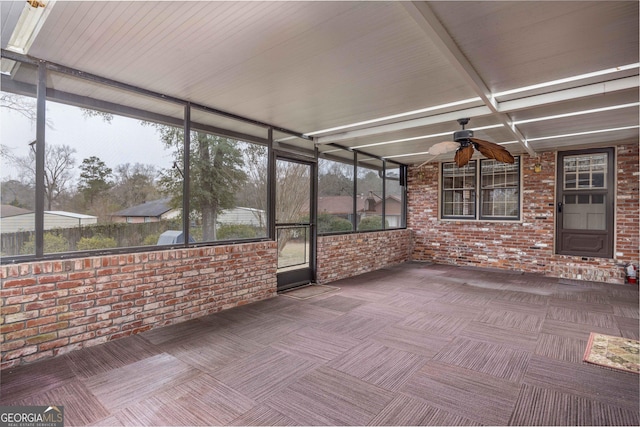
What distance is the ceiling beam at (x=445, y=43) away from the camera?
207 centimetres

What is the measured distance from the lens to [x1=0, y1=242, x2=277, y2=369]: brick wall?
8.98 feet

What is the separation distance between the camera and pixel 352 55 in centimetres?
278

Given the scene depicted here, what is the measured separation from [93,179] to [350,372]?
3012 mm

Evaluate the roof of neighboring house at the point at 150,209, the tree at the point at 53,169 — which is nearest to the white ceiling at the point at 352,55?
the tree at the point at 53,169

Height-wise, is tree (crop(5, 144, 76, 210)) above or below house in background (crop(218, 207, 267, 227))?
above

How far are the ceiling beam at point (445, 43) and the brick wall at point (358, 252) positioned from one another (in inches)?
135

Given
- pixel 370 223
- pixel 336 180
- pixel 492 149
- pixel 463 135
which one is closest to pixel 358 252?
pixel 370 223

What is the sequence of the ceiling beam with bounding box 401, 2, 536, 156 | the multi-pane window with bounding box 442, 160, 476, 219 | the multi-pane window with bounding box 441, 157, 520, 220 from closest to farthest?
the ceiling beam with bounding box 401, 2, 536, 156 → the multi-pane window with bounding box 441, 157, 520, 220 → the multi-pane window with bounding box 442, 160, 476, 219

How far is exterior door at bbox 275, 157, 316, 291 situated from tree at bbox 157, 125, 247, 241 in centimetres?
86

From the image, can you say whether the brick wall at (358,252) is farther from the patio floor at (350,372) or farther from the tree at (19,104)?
the tree at (19,104)

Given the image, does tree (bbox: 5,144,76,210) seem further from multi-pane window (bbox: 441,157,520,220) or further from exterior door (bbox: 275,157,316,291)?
multi-pane window (bbox: 441,157,520,220)

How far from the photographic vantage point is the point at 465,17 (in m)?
2.23

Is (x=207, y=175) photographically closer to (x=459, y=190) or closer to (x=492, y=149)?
(x=492, y=149)

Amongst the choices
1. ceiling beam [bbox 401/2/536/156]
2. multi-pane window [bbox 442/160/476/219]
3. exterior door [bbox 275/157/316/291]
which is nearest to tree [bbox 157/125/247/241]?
exterior door [bbox 275/157/316/291]
